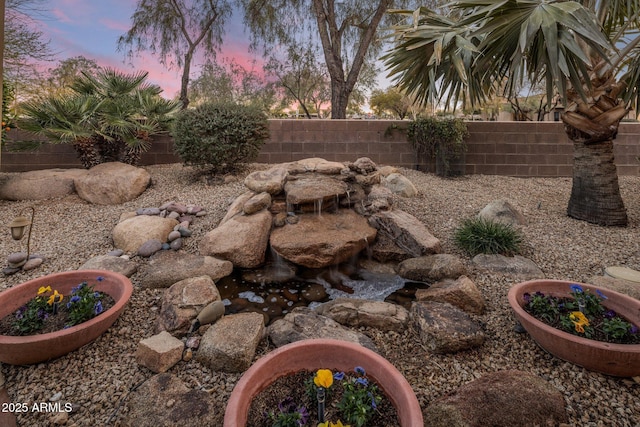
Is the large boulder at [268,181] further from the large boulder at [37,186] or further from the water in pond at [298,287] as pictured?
the large boulder at [37,186]

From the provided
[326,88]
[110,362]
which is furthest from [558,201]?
[326,88]

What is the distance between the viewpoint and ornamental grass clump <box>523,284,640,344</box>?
182cm

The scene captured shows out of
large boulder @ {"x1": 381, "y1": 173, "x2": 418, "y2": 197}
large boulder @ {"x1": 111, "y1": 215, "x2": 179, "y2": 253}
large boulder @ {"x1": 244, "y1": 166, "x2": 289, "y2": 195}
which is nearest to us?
large boulder @ {"x1": 111, "y1": 215, "x2": 179, "y2": 253}

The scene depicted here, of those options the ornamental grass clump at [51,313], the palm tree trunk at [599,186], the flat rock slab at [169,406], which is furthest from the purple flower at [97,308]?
the palm tree trunk at [599,186]

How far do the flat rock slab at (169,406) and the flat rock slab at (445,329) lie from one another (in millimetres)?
1352

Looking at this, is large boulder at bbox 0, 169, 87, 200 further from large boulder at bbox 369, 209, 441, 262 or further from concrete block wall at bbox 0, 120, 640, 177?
large boulder at bbox 369, 209, 441, 262

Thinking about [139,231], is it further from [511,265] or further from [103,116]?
[511,265]

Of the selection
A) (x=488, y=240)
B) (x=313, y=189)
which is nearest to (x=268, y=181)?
(x=313, y=189)

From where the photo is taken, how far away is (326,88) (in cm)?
1461

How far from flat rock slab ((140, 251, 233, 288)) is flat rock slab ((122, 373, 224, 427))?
50.3 inches

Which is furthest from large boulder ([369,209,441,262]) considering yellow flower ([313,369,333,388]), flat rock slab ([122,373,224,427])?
flat rock slab ([122,373,224,427])

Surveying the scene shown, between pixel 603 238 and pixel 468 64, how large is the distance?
103 inches

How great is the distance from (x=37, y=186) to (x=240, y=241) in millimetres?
3906

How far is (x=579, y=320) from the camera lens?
6.11ft
